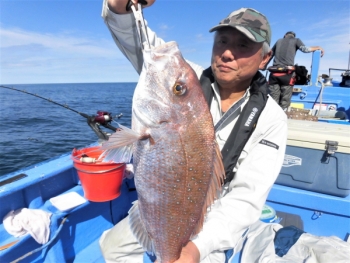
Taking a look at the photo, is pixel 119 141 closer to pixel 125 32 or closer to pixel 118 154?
pixel 118 154

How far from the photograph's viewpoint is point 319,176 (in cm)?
329

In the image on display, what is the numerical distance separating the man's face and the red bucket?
4.36ft

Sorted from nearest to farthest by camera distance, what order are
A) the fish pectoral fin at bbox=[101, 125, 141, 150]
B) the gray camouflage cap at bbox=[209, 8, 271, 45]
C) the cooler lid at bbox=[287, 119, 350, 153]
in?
the fish pectoral fin at bbox=[101, 125, 141, 150]
the gray camouflage cap at bbox=[209, 8, 271, 45]
the cooler lid at bbox=[287, 119, 350, 153]

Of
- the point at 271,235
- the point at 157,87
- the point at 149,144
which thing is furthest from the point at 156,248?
the point at 271,235

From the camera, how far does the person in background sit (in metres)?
6.56

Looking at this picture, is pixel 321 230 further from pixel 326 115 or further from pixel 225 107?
pixel 326 115

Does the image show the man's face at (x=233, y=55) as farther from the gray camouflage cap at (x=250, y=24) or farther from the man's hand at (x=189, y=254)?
the man's hand at (x=189, y=254)

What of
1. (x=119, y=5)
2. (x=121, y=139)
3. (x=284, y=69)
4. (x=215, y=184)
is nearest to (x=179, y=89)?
(x=121, y=139)

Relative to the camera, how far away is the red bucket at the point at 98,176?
2504mm

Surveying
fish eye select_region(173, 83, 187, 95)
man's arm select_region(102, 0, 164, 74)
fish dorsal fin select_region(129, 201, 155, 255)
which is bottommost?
fish dorsal fin select_region(129, 201, 155, 255)

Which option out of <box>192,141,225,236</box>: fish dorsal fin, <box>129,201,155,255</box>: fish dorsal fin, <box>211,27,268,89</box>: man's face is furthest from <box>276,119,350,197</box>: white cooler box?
<box>129,201,155,255</box>: fish dorsal fin

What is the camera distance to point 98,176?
99.7 inches

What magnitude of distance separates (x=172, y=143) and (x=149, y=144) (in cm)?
14

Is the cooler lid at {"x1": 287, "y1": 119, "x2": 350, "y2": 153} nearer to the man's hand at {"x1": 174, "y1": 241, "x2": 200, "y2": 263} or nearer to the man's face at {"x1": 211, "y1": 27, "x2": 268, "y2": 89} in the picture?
the man's face at {"x1": 211, "y1": 27, "x2": 268, "y2": 89}
